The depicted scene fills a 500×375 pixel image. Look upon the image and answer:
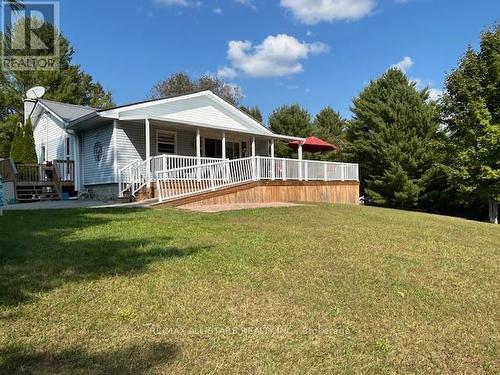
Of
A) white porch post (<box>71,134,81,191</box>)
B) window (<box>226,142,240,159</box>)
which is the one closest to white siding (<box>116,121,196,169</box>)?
white porch post (<box>71,134,81,191</box>)

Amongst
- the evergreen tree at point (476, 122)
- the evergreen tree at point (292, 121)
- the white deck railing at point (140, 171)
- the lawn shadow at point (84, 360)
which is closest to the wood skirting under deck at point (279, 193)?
the white deck railing at point (140, 171)

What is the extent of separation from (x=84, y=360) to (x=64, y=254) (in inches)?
113

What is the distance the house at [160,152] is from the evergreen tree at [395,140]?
4.36m

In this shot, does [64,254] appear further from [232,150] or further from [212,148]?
[232,150]

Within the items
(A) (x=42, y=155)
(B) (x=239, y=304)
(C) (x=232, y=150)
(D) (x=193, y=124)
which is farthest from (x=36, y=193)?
(B) (x=239, y=304)

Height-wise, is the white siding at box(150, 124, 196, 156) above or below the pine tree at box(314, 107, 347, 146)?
below

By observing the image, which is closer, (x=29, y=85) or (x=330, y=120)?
(x=29, y=85)

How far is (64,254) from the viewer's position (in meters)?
5.56

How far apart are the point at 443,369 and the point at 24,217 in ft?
28.5

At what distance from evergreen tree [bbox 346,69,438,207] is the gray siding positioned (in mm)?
14280

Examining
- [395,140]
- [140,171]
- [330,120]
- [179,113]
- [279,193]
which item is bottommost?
[279,193]

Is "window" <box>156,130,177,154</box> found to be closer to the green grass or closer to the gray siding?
the gray siding

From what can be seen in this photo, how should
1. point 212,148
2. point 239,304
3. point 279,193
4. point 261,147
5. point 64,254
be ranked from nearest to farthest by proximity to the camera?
1. point 239,304
2. point 64,254
3. point 279,193
4. point 212,148
5. point 261,147

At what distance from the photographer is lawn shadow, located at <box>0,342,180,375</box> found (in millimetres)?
2836
